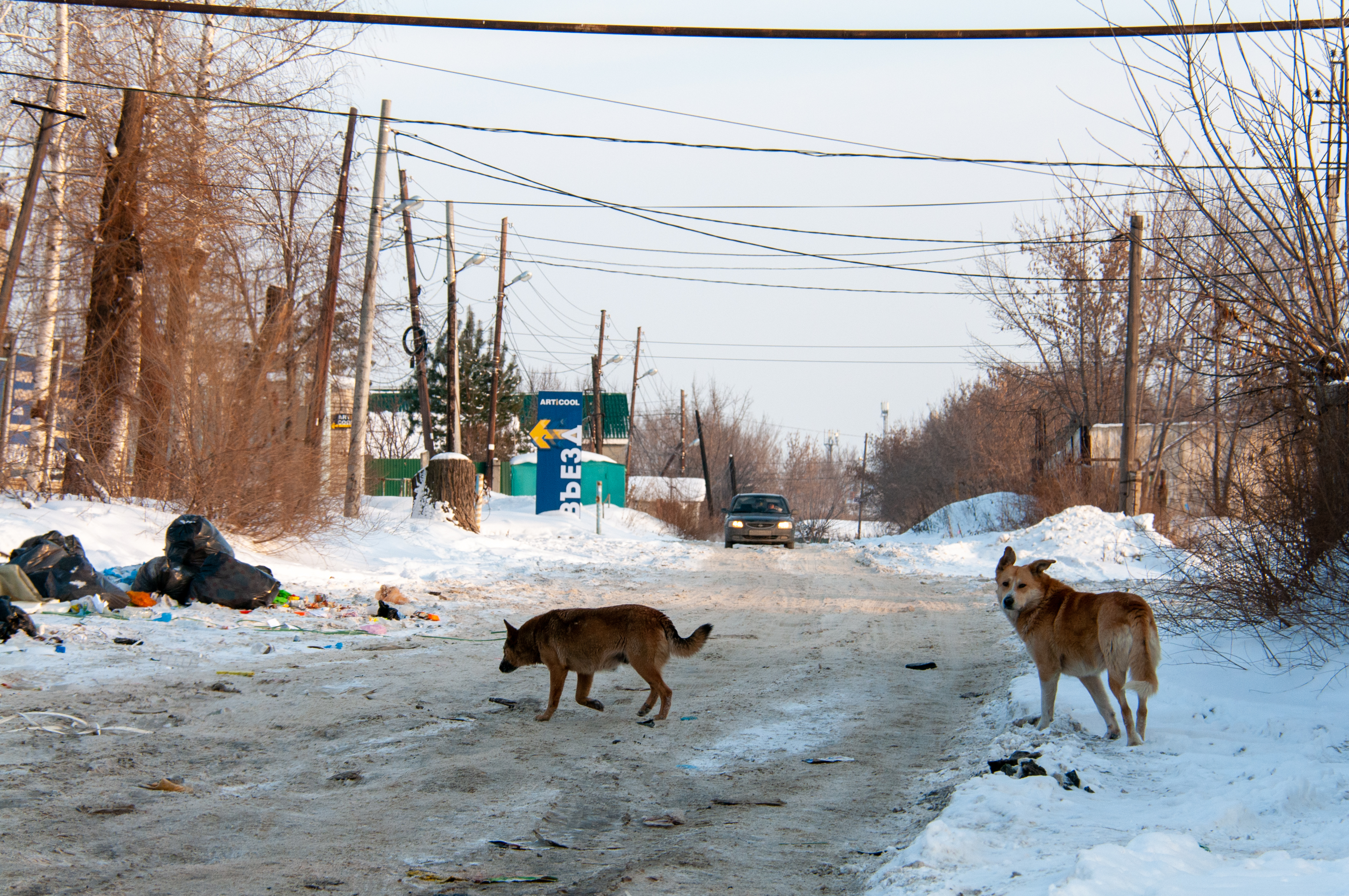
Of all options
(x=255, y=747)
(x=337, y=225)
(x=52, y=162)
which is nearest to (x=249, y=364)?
(x=337, y=225)

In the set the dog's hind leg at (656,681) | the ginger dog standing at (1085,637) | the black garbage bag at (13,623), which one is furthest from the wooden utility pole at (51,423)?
the ginger dog standing at (1085,637)

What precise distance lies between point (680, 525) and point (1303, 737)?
40107mm

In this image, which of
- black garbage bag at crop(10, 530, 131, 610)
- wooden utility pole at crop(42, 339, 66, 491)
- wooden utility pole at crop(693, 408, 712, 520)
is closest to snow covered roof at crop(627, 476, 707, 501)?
wooden utility pole at crop(693, 408, 712, 520)

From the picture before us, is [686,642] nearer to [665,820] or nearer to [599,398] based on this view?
[665,820]

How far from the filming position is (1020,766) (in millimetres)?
5613

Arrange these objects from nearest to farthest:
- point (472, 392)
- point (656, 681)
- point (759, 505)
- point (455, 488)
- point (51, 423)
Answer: point (656, 681), point (51, 423), point (455, 488), point (759, 505), point (472, 392)

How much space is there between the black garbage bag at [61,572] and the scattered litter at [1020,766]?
9824 millimetres

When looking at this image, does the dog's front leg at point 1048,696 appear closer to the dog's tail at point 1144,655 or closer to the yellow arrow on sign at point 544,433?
the dog's tail at point 1144,655

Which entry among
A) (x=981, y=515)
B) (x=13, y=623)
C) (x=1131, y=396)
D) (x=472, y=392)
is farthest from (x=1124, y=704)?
(x=472, y=392)

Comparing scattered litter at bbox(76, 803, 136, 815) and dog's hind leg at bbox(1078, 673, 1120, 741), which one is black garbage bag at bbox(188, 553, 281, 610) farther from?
dog's hind leg at bbox(1078, 673, 1120, 741)

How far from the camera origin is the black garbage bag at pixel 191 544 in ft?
40.6

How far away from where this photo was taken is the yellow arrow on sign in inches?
1287

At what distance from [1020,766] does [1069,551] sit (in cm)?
1798

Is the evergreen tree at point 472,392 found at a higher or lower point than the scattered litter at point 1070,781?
higher
